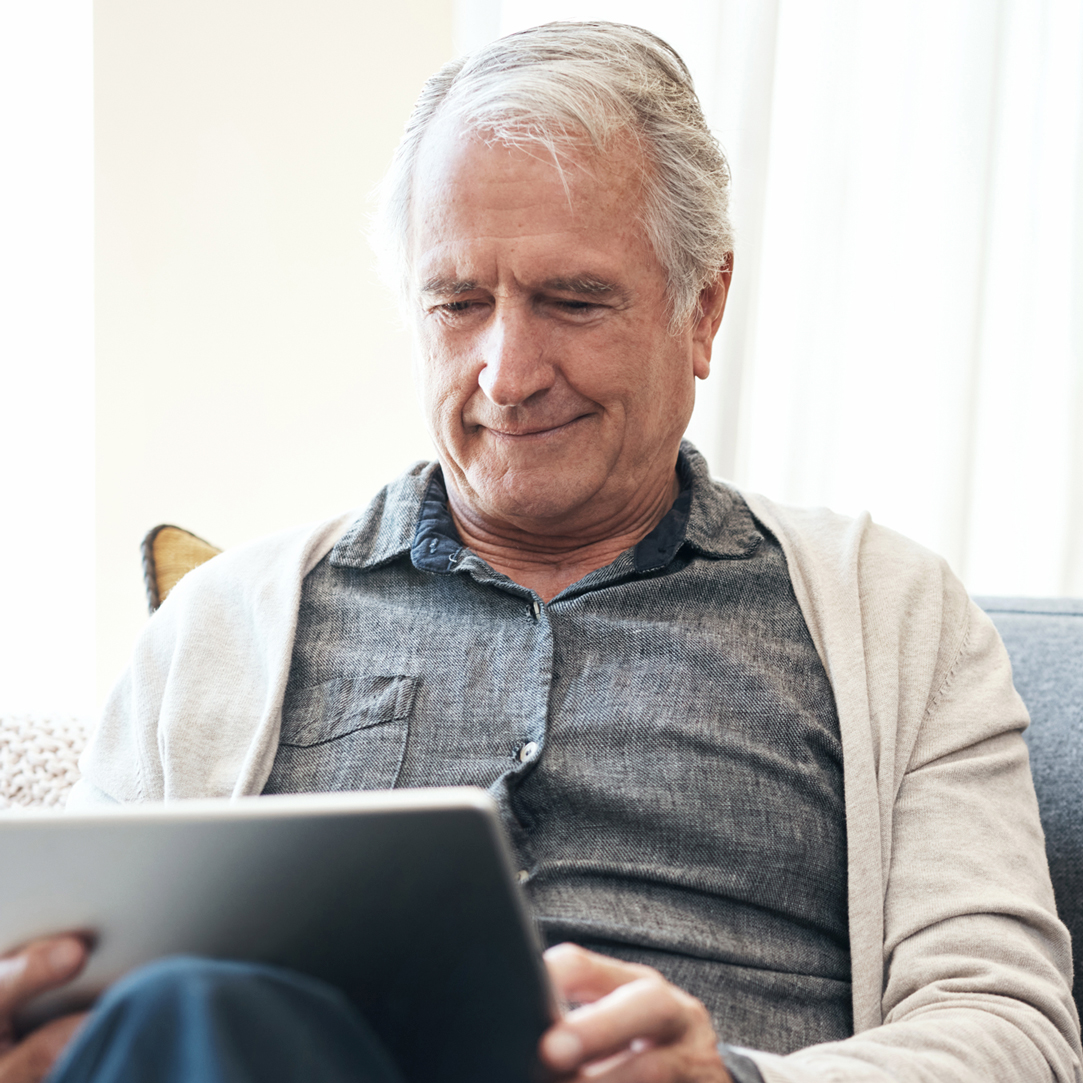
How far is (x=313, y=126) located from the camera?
7.09 feet

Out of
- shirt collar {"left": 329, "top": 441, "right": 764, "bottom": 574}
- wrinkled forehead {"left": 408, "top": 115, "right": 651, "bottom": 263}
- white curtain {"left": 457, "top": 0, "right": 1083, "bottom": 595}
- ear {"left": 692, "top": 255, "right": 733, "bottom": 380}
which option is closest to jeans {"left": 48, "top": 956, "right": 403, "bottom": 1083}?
shirt collar {"left": 329, "top": 441, "right": 764, "bottom": 574}

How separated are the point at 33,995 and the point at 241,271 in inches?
71.8

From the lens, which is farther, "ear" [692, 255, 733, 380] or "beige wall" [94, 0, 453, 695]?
"beige wall" [94, 0, 453, 695]

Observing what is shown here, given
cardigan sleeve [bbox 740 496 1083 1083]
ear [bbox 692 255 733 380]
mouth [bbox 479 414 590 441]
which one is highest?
ear [bbox 692 255 733 380]

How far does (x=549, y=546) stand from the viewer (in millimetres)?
1207

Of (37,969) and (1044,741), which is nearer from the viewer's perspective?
(37,969)

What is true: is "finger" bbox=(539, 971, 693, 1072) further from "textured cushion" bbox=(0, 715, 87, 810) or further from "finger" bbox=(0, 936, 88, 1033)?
"textured cushion" bbox=(0, 715, 87, 810)

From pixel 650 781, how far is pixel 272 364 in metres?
1.43

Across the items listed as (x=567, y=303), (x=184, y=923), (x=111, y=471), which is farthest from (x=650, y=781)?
(x=111, y=471)

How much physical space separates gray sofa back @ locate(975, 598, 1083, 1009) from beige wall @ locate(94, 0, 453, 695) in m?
1.27

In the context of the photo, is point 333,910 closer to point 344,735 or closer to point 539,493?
point 344,735

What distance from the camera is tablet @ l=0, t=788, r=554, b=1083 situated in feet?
1.48

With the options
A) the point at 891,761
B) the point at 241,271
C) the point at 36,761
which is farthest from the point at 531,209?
the point at 241,271

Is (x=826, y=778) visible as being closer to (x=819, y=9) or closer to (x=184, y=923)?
(x=184, y=923)
